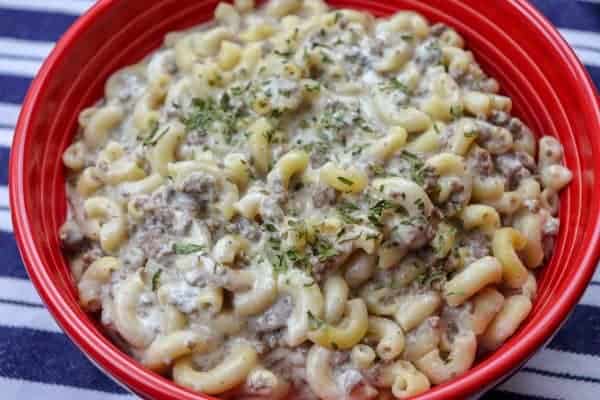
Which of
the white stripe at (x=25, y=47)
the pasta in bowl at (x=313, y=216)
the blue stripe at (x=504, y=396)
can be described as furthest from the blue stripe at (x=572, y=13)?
the white stripe at (x=25, y=47)

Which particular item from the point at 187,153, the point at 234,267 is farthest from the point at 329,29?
the point at 234,267

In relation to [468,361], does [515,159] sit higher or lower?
higher

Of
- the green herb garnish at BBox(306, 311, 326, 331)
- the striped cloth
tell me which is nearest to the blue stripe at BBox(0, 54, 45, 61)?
the striped cloth

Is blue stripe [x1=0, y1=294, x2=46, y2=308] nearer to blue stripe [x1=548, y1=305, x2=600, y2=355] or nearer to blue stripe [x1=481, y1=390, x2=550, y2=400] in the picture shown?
blue stripe [x1=481, y1=390, x2=550, y2=400]

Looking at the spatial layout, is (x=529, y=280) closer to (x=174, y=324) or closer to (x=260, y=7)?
(x=174, y=324)

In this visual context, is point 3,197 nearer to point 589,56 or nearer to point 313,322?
point 313,322

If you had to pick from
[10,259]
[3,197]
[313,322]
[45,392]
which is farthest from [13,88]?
[313,322]

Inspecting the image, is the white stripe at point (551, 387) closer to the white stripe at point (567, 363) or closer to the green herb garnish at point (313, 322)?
the white stripe at point (567, 363)
